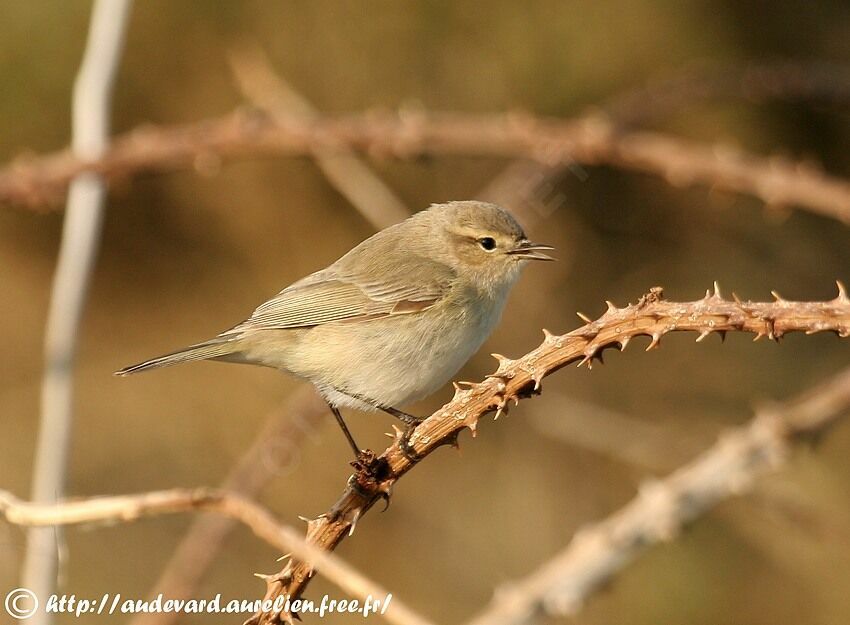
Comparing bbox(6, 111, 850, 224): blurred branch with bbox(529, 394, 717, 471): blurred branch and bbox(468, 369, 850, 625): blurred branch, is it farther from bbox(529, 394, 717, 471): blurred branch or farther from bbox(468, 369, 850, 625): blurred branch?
bbox(529, 394, 717, 471): blurred branch

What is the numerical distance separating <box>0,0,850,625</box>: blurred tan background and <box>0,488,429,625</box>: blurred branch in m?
5.78

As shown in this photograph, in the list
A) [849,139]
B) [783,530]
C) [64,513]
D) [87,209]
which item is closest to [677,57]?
[849,139]

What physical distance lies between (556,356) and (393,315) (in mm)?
2309

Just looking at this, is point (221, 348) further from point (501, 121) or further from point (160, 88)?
point (160, 88)

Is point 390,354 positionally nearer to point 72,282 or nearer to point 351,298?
point 351,298

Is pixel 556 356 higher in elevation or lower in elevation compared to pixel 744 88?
lower

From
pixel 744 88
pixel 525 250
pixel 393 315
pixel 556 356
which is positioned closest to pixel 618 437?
pixel 525 250

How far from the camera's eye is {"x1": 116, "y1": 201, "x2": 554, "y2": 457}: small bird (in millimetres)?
3965

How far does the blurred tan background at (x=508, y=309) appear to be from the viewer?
7.57 metres

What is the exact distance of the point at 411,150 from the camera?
11.5 ft

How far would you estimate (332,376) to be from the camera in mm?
4035

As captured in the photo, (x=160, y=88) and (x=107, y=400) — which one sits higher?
(x=160, y=88)

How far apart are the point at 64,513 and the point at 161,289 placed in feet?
21.6

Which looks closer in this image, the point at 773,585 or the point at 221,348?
the point at 221,348
